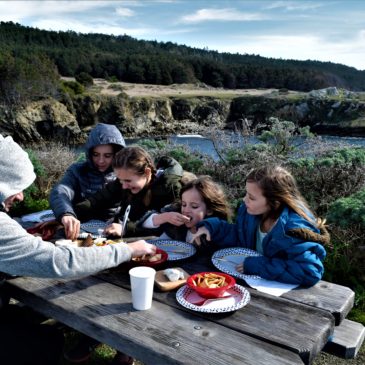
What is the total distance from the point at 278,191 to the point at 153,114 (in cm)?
4564

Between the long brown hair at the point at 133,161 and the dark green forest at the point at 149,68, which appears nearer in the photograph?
the long brown hair at the point at 133,161

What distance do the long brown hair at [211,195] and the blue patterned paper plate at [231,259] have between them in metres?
0.50

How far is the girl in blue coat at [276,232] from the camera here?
2.09 m

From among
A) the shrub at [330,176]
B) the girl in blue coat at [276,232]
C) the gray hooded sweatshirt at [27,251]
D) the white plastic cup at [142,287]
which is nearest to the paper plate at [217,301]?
the white plastic cup at [142,287]

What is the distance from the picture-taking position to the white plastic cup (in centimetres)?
175

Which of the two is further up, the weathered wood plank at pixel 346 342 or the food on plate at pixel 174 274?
the food on plate at pixel 174 274

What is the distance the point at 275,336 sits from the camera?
1605mm

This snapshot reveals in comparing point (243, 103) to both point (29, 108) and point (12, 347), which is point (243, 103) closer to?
point (29, 108)

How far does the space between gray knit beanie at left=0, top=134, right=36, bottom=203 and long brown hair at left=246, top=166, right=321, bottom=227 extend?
1.23 meters

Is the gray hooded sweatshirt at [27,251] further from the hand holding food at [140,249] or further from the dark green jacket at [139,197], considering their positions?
the dark green jacket at [139,197]

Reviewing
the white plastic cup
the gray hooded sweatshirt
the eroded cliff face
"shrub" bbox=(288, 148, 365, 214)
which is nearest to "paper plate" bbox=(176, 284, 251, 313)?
the white plastic cup

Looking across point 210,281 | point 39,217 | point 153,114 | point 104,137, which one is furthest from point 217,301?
point 153,114

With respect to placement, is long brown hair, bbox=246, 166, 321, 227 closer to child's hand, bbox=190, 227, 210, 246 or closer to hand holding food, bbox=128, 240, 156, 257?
child's hand, bbox=190, 227, 210, 246

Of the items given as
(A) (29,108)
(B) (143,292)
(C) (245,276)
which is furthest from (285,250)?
(A) (29,108)
